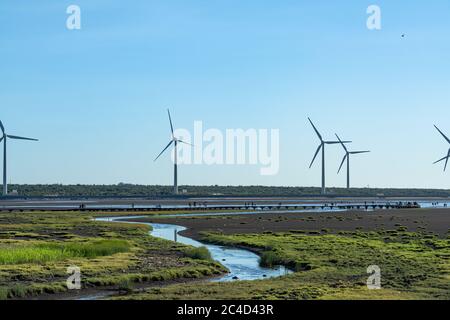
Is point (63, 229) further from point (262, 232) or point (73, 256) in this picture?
point (73, 256)

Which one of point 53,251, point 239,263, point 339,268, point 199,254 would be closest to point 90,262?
point 53,251

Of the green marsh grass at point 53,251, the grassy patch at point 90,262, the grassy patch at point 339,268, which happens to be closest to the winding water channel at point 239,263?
the grassy patch at point 339,268

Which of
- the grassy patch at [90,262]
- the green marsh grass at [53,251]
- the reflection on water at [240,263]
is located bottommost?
the reflection on water at [240,263]

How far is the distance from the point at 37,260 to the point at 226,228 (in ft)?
127

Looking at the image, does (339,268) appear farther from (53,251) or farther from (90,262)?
(53,251)

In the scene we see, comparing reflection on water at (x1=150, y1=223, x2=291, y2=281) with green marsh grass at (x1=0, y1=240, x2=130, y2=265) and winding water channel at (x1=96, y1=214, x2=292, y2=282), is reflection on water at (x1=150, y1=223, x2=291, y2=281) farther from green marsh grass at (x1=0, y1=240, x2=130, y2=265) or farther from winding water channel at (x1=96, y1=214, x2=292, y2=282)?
green marsh grass at (x1=0, y1=240, x2=130, y2=265)

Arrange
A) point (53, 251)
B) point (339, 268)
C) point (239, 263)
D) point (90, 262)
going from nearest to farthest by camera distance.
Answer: point (339, 268)
point (90, 262)
point (239, 263)
point (53, 251)

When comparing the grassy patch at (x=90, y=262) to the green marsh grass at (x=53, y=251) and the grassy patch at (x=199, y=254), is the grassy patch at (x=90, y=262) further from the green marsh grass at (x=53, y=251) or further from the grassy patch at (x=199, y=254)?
the grassy patch at (x=199, y=254)

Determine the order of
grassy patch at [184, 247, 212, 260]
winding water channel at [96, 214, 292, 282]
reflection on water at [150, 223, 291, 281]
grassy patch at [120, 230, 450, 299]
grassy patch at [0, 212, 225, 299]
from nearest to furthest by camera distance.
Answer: grassy patch at [120, 230, 450, 299], grassy patch at [0, 212, 225, 299], winding water channel at [96, 214, 292, 282], reflection on water at [150, 223, 291, 281], grassy patch at [184, 247, 212, 260]

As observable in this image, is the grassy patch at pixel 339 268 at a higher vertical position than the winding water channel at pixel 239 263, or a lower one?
higher

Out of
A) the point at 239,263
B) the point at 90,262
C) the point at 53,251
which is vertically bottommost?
the point at 239,263

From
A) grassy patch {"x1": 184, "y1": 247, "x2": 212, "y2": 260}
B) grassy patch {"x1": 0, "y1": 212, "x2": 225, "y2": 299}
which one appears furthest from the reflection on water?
grassy patch {"x1": 0, "y1": 212, "x2": 225, "y2": 299}

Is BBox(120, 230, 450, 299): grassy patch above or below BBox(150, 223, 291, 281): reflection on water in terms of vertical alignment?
above
